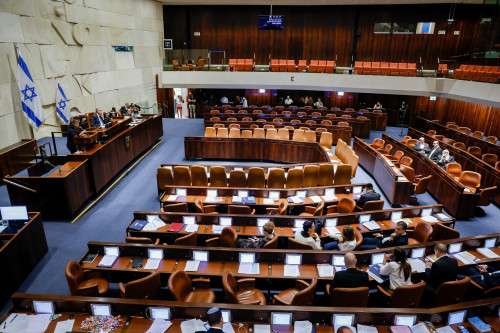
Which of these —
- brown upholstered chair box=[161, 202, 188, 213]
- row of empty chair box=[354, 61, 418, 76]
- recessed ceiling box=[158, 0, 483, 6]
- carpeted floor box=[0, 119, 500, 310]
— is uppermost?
recessed ceiling box=[158, 0, 483, 6]

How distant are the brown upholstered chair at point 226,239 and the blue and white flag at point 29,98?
820cm

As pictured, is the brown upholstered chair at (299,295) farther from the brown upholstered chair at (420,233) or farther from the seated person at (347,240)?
the brown upholstered chair at (420,233)

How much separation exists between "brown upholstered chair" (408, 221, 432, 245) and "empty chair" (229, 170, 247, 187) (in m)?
3.74

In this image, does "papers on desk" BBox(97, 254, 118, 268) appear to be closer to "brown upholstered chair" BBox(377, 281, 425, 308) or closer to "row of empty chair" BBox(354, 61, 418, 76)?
"brown upholstered chair" BBox(377, 281, 425, 308)

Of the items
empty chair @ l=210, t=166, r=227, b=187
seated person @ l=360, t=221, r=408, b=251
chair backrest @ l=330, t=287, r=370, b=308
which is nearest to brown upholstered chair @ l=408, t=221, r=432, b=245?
seated person @ l=360, t=221, r=408, b=251

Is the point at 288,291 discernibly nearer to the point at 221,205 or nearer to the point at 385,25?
the point at 221,205

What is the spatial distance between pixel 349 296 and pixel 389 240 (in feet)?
5.79

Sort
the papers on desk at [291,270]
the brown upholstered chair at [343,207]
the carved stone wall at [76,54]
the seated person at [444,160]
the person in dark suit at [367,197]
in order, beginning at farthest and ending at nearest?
the carved stone wall at [76,54]
the seated person at [444,160]
the person in dark suit at [367,197]
the brown upholstered chair at [343,207]
the papers on desk at [291,270]

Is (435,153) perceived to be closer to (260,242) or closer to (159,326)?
(260,242)

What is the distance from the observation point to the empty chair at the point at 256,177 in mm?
7855

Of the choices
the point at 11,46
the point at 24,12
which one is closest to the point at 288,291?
the point at 11,46

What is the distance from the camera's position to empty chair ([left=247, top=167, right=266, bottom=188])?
7855 millimetres

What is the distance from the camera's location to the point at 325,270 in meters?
4.67

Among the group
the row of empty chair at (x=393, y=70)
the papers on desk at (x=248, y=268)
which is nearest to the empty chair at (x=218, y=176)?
the papers on desk at (x=248, y=268)
